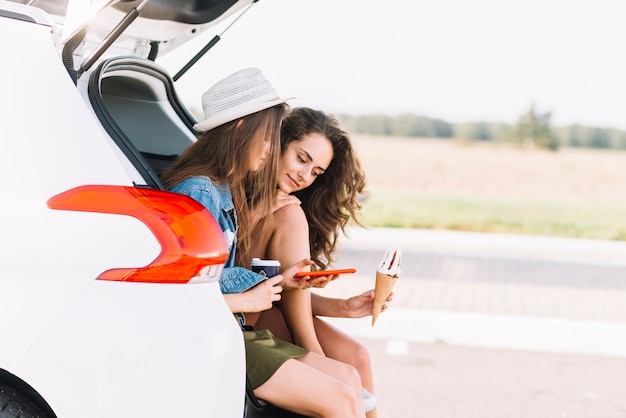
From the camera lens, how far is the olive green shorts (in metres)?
2.78

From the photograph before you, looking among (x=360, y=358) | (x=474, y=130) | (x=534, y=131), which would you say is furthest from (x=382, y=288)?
(x=474, y=130)

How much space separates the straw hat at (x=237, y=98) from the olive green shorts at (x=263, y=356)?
2.32ft

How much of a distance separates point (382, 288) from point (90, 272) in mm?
1375

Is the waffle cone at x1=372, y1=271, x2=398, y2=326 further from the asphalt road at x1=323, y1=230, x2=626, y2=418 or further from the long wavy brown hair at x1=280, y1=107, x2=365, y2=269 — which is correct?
the asphalt road at x1=323, y1=230, x2=626, y2=418

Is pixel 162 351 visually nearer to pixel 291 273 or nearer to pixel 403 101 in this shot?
pixel 291 273

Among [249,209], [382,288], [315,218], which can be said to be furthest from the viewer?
[315,218]

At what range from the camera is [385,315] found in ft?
23.2

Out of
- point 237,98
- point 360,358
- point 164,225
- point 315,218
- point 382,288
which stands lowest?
point 360,358

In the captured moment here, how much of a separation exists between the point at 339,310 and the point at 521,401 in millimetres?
2251

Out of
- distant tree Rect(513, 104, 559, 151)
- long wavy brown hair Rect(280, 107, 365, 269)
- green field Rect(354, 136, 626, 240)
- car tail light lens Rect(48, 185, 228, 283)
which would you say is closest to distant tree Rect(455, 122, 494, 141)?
distant tree Rect(513, 104, 559, 151)

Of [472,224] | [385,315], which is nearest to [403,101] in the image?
[472,224]

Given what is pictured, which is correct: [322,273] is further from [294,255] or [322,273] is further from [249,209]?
[249,209]

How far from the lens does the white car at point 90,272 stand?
214 cm

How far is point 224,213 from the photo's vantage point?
2854 millimetres
